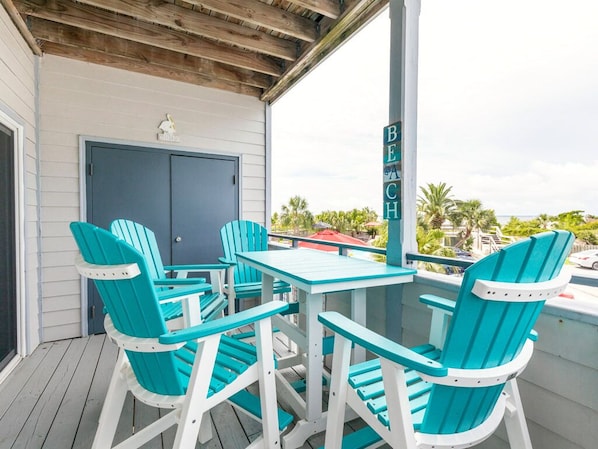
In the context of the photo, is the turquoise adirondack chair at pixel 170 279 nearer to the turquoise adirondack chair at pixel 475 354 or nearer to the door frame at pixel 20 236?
the door frame at pixel 20 236

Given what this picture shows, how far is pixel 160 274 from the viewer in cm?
245

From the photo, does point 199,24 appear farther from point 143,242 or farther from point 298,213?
point 298,213

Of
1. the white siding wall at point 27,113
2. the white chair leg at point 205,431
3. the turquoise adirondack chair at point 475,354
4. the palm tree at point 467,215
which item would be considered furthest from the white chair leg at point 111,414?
the palm tree at point 467,215

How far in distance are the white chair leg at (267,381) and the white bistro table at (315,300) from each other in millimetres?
302

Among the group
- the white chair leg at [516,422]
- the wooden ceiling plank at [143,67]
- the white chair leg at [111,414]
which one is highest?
the wooden ceiling plank at [143,67]

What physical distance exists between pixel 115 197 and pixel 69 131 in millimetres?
715

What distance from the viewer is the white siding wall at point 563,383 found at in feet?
3.57

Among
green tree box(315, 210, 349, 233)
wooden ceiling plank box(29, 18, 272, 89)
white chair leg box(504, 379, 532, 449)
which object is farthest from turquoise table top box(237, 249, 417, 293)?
green tree box(315, 210, 349, 233)

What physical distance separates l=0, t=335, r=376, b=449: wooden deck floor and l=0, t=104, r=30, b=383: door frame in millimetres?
178

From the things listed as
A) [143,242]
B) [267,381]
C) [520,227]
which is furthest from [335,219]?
[267,381]

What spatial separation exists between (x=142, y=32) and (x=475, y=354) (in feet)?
11.2

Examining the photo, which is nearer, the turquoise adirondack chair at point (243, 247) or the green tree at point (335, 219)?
the turquoise adirondack chair at point (243, 247)

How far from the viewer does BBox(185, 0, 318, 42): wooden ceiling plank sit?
2414 mm

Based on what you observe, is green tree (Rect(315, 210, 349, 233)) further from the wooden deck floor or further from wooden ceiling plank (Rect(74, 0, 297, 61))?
the wooden deck floor
